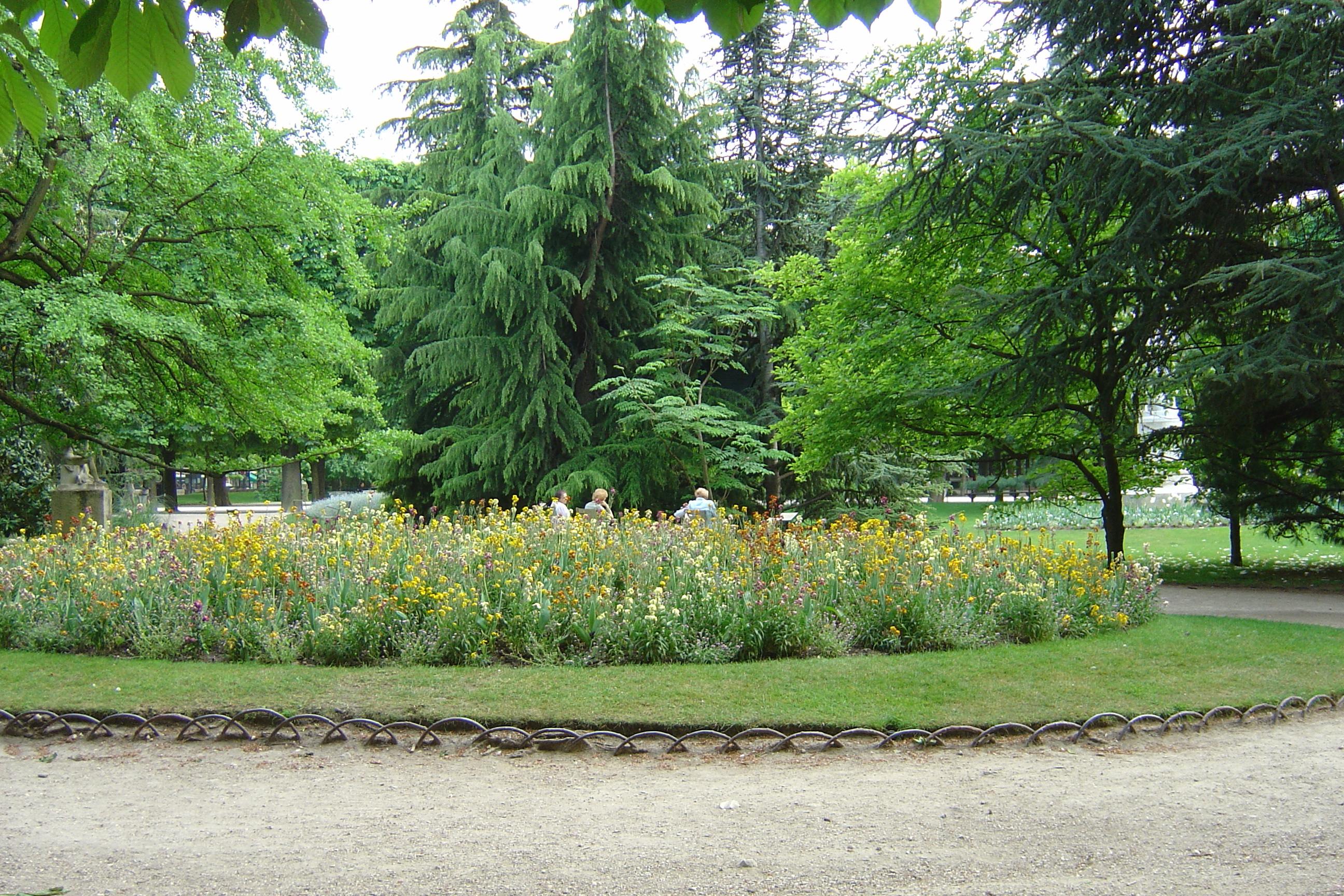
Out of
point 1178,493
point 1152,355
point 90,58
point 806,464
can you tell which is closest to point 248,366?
point 806,464

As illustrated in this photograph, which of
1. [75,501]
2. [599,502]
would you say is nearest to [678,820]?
[599,502]

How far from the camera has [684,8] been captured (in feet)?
7.30

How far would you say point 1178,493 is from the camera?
112 feet

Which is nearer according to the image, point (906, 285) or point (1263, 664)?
point (1263, 664)

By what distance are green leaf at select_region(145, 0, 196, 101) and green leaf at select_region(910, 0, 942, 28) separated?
4.97ft

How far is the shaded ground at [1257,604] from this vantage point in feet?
32.8

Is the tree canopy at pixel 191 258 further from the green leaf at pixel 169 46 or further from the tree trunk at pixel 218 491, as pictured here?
the tree trunk at pixel 218 491

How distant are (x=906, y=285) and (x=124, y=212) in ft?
34.7

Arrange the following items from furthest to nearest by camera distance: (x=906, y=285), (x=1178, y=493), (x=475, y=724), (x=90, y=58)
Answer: (x=1178, y=493), (x=906, y=285), (x=475, y=724), (x=90, y=58)

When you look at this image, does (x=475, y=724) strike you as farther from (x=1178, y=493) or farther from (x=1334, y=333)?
(x=1178, y=493)

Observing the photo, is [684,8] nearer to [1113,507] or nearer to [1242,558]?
[1113,507]

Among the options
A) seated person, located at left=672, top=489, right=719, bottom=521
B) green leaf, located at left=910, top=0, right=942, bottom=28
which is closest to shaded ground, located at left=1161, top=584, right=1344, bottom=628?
seated person, located at left=672, top=489, right=719, bottom=521

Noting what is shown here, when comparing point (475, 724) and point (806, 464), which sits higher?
point (806, 464)

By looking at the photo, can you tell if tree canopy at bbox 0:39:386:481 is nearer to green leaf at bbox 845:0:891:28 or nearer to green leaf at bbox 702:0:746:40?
green leaf at bbox 702:0:746:40
